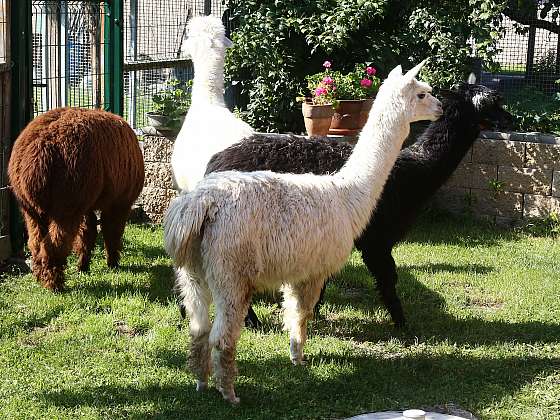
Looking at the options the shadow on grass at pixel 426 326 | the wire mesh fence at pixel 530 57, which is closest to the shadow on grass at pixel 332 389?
the shadow on grass at pixel 426 326

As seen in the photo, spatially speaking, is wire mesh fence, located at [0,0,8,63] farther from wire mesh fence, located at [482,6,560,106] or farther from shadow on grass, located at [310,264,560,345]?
wire mesh fence, located at [482,6,560,106]

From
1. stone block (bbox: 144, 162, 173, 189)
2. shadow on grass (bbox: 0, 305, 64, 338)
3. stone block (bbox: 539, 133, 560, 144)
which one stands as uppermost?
stone block (bbox: 539, 133, 560, 144)

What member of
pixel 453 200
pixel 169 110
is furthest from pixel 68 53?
pixel 453 200

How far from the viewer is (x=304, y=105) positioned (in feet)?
27.2

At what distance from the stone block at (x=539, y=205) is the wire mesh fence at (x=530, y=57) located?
4.15 ft

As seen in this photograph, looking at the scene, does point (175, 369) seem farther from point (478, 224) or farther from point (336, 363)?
point (478, 224)

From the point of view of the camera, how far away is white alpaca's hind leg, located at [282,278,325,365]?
5.16 metres

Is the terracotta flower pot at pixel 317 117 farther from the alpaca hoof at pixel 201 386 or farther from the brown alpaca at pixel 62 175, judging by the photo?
the alpaca hoof at pixel 201 386

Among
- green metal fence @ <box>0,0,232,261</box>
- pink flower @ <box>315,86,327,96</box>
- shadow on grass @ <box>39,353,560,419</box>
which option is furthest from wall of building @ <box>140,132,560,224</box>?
shadow on grass @ <box>39,353,560,419</box>

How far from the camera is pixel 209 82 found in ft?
22.1

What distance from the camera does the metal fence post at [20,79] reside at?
7.18 m

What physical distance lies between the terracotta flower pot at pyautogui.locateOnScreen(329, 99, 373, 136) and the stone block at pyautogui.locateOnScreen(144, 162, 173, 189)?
1.76m

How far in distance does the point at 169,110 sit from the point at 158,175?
0.68 meters

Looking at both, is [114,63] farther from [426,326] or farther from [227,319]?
[227,319]
